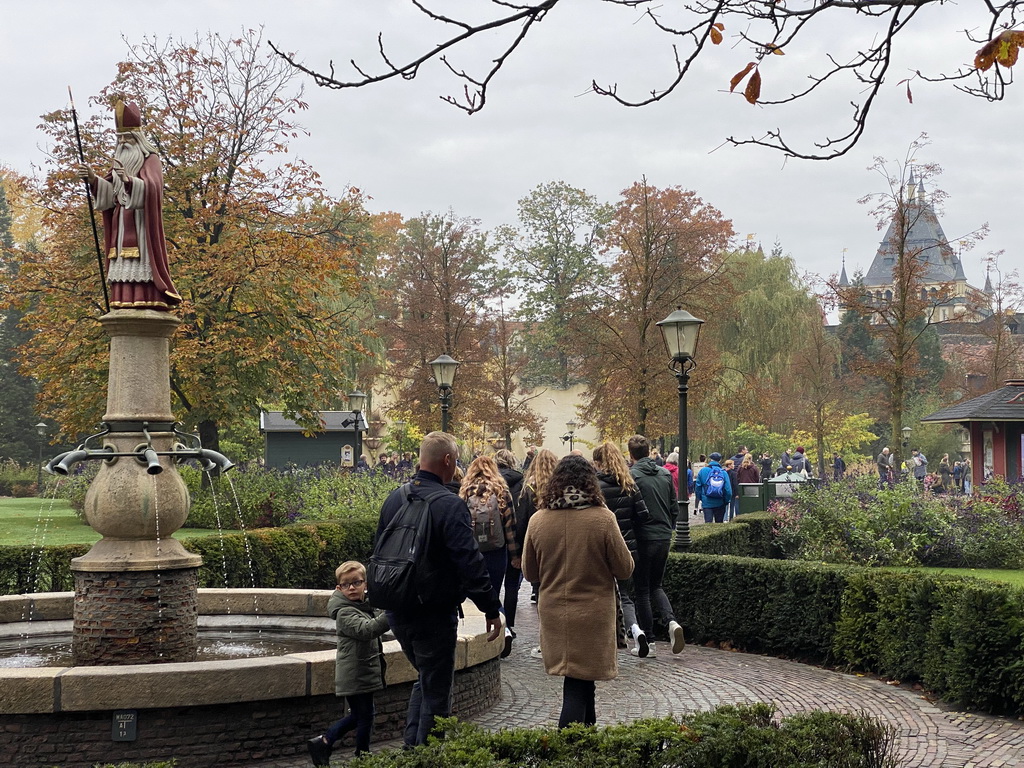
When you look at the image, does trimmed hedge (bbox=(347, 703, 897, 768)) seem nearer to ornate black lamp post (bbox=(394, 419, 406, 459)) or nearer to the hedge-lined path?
the hedge-lined path

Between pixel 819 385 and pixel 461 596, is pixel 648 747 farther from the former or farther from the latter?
pixel 819 385

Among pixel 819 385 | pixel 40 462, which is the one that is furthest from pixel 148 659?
pixel 40 462

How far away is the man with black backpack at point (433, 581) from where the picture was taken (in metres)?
5.55

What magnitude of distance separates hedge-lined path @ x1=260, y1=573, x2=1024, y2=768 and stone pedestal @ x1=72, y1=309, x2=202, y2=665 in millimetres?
1539

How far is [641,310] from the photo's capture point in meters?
32.2

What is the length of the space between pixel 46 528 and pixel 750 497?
1622 cm

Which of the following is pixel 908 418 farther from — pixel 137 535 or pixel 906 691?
pixel 137 535

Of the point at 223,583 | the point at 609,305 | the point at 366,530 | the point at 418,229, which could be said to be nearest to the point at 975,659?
the point at 223,583

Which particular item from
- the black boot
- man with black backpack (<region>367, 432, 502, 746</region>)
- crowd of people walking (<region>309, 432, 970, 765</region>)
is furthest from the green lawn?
man with black backpack (<region>367, 432, 502, 746</region>)

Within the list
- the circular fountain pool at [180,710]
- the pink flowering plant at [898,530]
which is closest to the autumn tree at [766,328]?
the pink flowering plant at [898,530]

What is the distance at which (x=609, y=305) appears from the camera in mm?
34031

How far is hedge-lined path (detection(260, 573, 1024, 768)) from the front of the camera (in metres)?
7.11

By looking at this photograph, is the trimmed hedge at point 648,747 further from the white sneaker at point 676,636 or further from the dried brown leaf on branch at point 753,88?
the white sneaker at point 676,636

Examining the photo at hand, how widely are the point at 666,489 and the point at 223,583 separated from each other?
18.6ft
